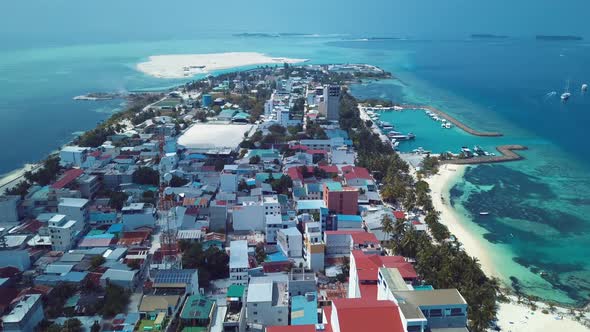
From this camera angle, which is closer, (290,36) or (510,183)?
(510,183)

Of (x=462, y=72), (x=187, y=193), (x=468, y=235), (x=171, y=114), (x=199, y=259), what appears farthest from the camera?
(x=462, y=72)

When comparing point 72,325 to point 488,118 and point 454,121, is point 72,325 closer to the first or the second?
point 454,121

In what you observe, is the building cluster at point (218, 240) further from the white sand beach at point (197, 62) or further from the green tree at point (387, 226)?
the white sand beach at point (197, 62)

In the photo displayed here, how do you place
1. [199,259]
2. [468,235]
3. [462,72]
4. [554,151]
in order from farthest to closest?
[462,72], [554,151], [468,235], [199,259]

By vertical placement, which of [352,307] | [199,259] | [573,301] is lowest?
[573,301]

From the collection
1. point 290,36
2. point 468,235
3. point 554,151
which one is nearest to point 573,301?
point 468,235

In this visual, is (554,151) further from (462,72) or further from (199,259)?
(462,72)

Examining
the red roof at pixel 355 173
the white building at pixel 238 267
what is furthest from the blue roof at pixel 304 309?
the red roof at pixel 355 173
